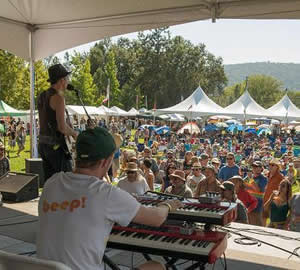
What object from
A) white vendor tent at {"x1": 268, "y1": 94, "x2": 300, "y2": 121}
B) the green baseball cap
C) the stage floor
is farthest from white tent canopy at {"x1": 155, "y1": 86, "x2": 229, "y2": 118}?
the green baseball cap

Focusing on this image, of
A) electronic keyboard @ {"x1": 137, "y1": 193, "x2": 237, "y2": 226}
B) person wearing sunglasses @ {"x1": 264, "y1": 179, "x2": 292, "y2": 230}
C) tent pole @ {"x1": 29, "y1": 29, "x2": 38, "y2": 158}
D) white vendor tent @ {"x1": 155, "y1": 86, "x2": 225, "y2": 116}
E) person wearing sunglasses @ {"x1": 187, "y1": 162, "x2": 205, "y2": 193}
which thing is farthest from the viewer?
white vendor tent @ {"x1": 155, "y1": 86, "x2": 225, "y2": 116}

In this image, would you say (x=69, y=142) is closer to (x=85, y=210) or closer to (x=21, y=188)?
(x=85, y=210)

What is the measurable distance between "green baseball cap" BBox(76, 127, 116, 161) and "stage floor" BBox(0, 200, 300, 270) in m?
2.05

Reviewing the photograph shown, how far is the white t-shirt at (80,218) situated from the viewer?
2.03 meters

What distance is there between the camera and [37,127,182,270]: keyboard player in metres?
2.03

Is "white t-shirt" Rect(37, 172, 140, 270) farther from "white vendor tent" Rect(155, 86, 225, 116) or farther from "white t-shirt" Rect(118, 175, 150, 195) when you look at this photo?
"white vendor tent" Rect(155, 86, 225, 116)

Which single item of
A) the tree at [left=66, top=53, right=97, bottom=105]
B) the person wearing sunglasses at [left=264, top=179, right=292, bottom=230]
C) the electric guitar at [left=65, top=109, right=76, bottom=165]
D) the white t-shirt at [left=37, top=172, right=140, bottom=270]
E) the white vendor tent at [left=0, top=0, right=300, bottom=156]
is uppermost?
the tree at [left=66, top=53, right=97, bottom=105]

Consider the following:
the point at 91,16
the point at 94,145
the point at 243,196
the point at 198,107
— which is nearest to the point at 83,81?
the point at 198,107

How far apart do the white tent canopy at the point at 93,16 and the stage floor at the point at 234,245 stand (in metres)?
2.92

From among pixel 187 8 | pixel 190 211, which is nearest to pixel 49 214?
pixel 190 211

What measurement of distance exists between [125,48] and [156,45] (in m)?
8.79

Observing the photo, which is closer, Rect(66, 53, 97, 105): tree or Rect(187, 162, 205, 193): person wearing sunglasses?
Rect(187, 162, 205, 193): person wearing sunglasses

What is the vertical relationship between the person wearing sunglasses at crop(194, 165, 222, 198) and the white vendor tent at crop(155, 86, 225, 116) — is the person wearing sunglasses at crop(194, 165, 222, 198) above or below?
below

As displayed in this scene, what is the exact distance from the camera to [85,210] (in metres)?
2.05
